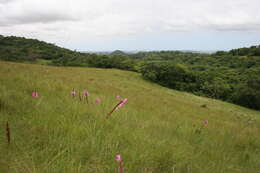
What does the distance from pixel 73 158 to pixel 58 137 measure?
14.4 inches

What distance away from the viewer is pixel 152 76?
3725 cm

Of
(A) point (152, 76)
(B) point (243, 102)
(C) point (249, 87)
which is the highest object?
(A) point (152, 76)

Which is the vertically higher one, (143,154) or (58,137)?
(58,137)

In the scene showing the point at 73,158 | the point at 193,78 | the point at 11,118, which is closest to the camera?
the point at 73,158

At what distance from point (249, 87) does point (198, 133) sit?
50032 millimetres

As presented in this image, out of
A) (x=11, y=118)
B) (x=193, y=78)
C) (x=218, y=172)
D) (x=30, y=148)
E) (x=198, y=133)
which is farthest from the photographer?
(x=193, y=78)

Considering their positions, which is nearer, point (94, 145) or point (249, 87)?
A: point (94, 145)

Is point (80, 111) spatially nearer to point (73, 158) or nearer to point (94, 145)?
point (94, 145)

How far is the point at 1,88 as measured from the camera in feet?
9.07

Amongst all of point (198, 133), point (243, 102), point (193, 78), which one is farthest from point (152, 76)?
point (198, 133)

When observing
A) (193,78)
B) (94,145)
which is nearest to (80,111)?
(94,145)

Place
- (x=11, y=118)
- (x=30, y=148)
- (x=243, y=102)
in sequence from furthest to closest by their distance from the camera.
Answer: (x=243, y=102) < (x=11, y=118) < (x=30, y=148)

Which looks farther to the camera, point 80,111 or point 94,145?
point 80,111

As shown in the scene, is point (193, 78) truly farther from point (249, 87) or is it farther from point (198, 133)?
point (198, 133)
